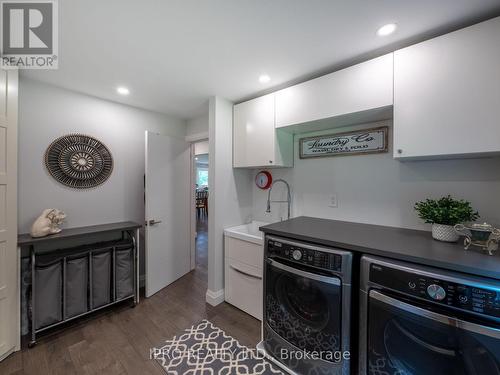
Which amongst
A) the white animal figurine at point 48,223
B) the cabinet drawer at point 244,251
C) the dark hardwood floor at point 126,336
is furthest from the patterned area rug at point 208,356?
the white animal figurine at point 48,223

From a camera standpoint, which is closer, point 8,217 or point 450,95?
point 450,95

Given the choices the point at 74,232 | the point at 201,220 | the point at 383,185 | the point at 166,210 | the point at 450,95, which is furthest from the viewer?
the point at 201,220

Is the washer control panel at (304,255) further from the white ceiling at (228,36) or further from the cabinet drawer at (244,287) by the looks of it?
the white ceiling at (228,36)

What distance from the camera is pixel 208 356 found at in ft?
5.40

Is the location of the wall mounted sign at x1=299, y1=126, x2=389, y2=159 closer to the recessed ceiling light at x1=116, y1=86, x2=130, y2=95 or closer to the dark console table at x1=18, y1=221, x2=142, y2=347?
the recessed ceiling light at x1=116, y1=86, x2=130, y2=95

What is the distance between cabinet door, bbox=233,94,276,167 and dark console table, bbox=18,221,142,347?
151cm

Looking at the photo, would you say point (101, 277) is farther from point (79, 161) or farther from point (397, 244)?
point (397, 244)

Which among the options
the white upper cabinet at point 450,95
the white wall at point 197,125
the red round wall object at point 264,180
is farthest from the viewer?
the white wall at point 197,125

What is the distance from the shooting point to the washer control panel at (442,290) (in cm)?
87

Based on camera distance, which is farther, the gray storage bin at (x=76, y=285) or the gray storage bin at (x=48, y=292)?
the gray storage bin at (x=76, y=285)

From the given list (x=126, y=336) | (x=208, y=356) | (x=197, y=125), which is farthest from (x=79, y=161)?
(x=208, y=356)

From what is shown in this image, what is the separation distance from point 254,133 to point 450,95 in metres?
1.51

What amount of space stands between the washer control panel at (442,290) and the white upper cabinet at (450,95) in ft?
2.54

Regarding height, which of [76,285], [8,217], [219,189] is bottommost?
[76,285]
